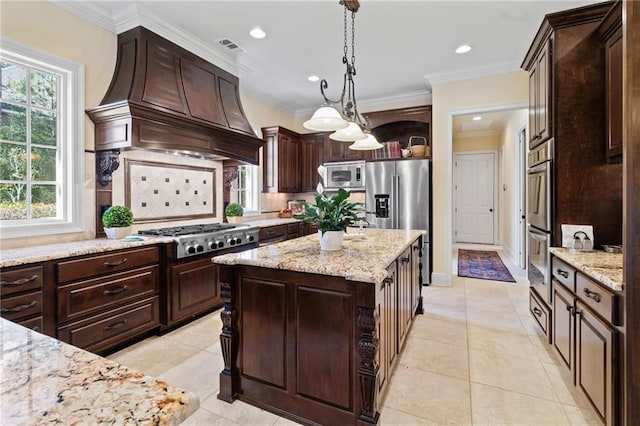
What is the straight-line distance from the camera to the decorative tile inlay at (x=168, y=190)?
10.7ft

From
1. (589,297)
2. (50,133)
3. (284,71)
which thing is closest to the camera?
(589,297)

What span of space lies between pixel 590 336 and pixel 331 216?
1601 mm

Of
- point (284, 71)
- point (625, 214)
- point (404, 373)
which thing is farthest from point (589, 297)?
point (284, 71)

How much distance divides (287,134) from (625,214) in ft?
15.5

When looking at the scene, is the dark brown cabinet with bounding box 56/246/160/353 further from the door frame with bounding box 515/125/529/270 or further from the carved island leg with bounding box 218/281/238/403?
the door frame with bounding box 515/125/529/270

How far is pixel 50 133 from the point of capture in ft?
8.82

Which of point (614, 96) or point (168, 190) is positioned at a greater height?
point (614, 96)

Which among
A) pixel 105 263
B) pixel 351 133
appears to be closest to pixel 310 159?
pixel 351 133

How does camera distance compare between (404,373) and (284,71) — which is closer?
(404,373)

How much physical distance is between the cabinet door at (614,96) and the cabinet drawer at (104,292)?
3.65m

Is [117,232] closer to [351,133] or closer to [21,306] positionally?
[21,306]

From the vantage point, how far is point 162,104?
3.01 meters

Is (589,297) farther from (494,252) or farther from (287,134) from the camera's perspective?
(494,252)

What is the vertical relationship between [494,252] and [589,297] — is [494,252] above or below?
below
